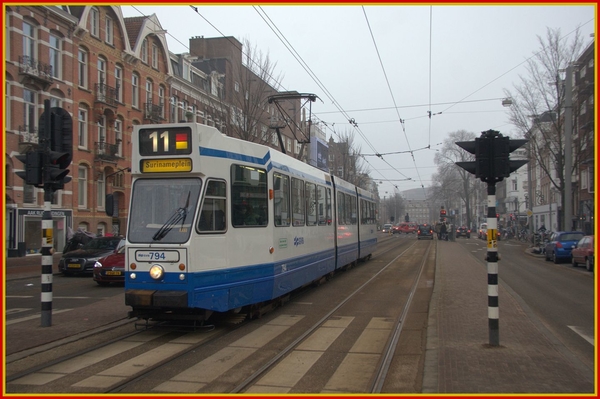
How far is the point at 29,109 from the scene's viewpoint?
84.8 ft

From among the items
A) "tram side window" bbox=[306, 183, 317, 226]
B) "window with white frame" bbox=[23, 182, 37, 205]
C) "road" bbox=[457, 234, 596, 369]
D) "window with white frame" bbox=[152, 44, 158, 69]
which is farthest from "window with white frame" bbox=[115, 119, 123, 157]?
"road" bbox=[457, 234, 596, 369]

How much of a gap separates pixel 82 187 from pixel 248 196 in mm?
23871

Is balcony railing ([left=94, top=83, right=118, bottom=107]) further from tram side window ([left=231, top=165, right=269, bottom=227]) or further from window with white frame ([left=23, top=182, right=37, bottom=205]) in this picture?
tram side window ([left=231, top=165, right=269, bottom=227])

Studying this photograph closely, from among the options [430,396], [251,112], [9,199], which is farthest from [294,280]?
[9,199]

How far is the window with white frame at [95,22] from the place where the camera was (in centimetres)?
3043

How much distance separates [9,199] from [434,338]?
22.8m

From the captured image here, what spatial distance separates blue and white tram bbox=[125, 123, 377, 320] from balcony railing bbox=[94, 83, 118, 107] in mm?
24396

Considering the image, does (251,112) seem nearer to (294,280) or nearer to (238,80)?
(238,80)

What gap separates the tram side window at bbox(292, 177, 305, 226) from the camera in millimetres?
11344

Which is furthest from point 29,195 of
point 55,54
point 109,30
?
point 109,30

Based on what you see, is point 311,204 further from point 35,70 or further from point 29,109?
point 35,70

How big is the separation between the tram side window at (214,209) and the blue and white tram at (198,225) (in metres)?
0.02

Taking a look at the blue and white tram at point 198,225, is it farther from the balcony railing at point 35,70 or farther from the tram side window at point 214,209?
the balcony railing at point 35,70

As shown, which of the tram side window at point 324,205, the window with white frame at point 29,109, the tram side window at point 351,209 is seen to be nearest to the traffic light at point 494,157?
the tram side window at point 324,205
